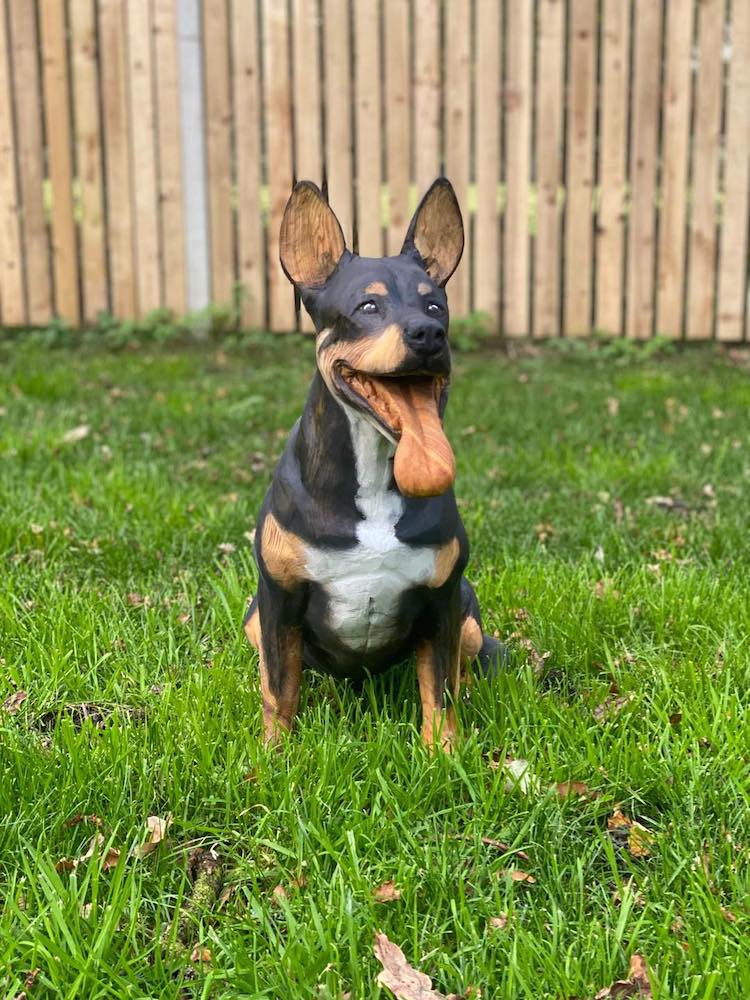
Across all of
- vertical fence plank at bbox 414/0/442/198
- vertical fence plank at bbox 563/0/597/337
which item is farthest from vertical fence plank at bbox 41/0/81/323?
vertical fence plank at bbox 563/0/597/337

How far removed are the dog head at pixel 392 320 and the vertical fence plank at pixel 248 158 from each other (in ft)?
19.1

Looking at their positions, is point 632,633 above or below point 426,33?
below

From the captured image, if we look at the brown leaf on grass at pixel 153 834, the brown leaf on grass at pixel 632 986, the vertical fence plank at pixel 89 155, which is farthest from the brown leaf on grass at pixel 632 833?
the vertical fence plank at pixel 89 155

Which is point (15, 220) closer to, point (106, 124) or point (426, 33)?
point (106, 124)

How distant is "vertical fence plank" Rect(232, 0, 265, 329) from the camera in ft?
25.5

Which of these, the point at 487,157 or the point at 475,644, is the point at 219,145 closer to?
the point at 487,157

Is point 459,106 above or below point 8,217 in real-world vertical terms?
above

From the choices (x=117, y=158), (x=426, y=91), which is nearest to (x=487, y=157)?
(x=426, y=91)

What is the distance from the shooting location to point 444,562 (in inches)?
95.2

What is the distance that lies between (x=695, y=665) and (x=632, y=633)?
11.2 inches

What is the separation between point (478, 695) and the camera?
9.09 ft

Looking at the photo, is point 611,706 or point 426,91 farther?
point 426,91

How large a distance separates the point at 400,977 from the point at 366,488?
3.25ft

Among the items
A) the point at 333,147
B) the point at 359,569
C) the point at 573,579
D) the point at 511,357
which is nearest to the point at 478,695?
the point at 359,569
